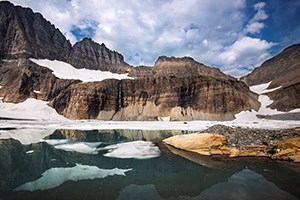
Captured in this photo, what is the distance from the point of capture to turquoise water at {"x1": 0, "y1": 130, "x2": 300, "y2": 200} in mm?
10609

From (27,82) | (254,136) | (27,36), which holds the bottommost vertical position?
(254,136)

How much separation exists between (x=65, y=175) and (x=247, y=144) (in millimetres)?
15503

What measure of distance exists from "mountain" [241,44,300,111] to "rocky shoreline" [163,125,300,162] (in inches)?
2862

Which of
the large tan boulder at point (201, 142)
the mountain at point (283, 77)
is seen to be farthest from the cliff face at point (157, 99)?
the large tan boulder at point (201, 142)

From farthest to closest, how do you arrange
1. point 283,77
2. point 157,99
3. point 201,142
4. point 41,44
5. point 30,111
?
1. point 41,44
2. point 283,77
3. point 157,99
4. point 30,111
5. point 201,142

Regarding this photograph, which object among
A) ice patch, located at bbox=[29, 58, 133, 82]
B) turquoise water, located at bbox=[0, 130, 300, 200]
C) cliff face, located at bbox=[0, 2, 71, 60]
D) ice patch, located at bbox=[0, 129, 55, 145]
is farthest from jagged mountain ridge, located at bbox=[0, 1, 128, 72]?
turquoise water, located at bbox=[0, 130, 300, 200]

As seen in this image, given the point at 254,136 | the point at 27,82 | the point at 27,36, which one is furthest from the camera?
the point at 27,36

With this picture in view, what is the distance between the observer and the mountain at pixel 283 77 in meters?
85.6

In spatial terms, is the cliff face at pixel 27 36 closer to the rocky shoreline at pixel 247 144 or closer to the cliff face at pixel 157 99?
the cliff face at pixel 157 99

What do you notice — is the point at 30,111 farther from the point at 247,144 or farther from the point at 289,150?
the point at 289,150

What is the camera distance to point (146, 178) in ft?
43.9

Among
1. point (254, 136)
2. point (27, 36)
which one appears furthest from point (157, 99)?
point (27, 36)

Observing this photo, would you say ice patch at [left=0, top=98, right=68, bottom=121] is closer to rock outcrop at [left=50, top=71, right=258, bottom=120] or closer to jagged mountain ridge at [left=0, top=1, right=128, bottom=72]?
rock outcrop at [left=50, top=71, right=258, bottom=120]

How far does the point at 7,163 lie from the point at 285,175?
19504 millimetres
